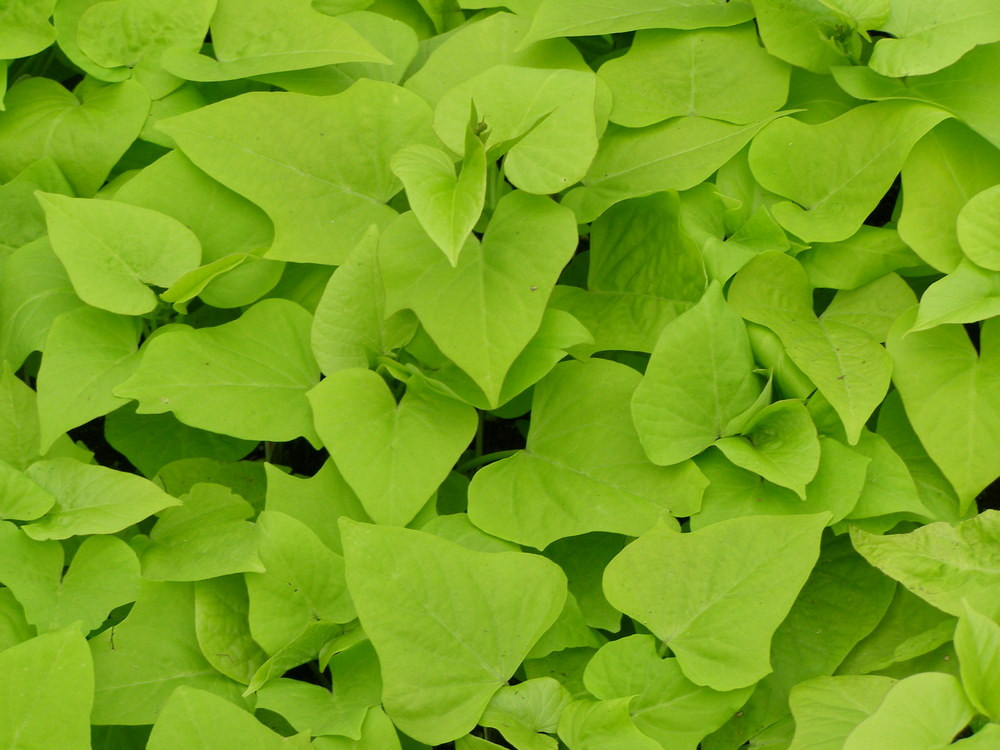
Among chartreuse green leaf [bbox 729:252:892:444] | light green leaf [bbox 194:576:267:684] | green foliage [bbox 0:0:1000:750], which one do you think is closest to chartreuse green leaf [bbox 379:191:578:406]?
green foliage [bbox 0:0:1000:750]

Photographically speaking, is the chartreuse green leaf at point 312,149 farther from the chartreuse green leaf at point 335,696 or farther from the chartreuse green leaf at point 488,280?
the chartreuse green leaf at point 335,696

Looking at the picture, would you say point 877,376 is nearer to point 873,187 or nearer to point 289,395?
point 873,187

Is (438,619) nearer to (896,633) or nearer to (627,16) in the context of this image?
(896,633)


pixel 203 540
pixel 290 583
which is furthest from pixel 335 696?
pixel 203 540

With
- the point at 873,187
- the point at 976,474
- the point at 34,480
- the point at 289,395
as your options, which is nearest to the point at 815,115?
the point at 873,187

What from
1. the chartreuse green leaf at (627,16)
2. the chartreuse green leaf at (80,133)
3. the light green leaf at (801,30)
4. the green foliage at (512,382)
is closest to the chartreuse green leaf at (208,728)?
the green foliage at (512,382)

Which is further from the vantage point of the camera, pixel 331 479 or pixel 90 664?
pixel 331 479
